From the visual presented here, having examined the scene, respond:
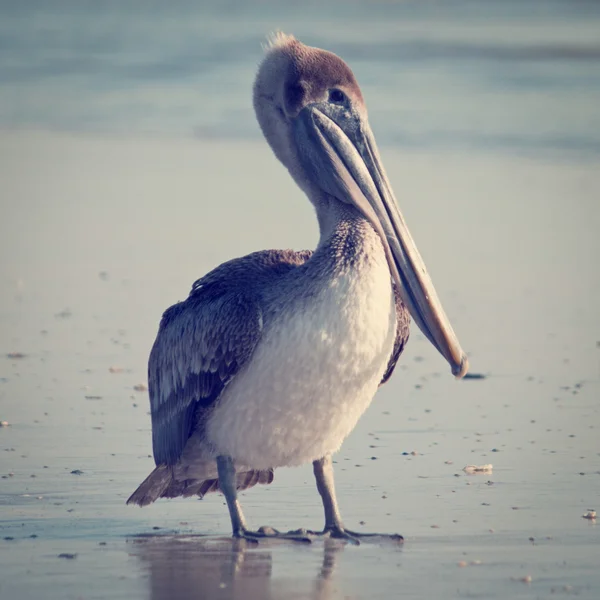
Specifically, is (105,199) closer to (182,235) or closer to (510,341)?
(182,235)

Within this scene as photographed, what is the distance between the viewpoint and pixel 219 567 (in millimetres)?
5914

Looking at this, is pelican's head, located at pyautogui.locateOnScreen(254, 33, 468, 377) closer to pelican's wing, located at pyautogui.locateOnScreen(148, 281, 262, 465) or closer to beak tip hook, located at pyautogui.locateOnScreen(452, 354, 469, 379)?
beak tip hook, located at pyautogui.locateOnScreen(452, 354, 469, 379)

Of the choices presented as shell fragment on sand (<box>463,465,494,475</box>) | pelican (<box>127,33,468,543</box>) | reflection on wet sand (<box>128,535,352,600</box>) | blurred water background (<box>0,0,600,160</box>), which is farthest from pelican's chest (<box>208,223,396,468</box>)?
blurred water background (<box>0,0,600,160</box>)

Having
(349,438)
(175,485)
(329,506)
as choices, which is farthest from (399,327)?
(349,438)

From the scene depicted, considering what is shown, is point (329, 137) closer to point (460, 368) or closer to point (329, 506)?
point (460, 368)

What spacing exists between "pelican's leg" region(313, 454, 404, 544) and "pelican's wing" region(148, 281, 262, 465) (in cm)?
57

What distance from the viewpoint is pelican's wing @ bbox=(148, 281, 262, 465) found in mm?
6410

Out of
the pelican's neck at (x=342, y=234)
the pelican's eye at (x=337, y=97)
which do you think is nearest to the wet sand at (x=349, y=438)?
the pelican's neck at (x=342, y=234)

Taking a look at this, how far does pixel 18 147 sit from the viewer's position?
17.5 meters

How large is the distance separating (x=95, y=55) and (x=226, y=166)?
7354 mm

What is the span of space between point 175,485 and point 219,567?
1129 millimetres

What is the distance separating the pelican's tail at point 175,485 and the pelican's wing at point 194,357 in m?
0.08

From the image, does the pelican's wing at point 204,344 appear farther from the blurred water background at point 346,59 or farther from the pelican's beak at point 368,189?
the blurred water background at point 346,59

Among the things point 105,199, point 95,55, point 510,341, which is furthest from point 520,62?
point 510,341
